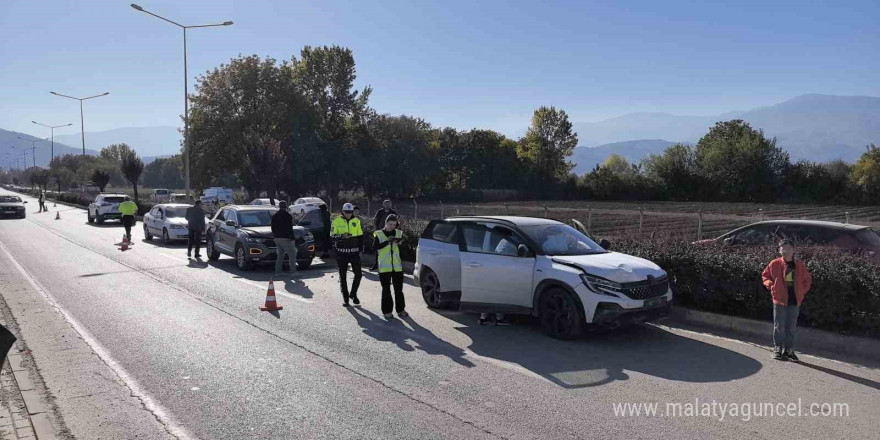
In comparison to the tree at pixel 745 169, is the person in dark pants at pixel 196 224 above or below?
below

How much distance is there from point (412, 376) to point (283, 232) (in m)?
7.66

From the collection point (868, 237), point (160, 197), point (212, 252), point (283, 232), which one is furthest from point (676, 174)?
point (283, 232)

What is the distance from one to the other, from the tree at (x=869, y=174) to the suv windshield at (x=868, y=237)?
61.1 metres

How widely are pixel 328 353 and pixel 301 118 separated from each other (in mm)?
47645

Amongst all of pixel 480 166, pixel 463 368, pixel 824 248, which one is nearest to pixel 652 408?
pixel 463 368

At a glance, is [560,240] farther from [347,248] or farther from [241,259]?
[241,259]

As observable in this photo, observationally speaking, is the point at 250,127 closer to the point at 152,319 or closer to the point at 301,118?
the point at 301,118

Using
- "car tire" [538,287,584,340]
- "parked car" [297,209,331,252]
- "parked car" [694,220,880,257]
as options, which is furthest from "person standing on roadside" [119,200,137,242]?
"parked car" [694,220,880,257]

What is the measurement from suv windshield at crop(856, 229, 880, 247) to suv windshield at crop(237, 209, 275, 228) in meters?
12.7

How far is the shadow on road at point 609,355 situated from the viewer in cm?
656

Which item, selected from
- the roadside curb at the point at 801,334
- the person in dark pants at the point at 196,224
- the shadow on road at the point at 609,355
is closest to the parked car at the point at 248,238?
the person in dark pants at the point at 196,224

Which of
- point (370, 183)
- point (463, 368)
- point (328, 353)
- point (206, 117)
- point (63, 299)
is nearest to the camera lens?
point (463, 368)

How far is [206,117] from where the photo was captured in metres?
51.5

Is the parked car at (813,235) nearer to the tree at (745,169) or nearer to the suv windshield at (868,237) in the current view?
the suv windshield at (868,237)
